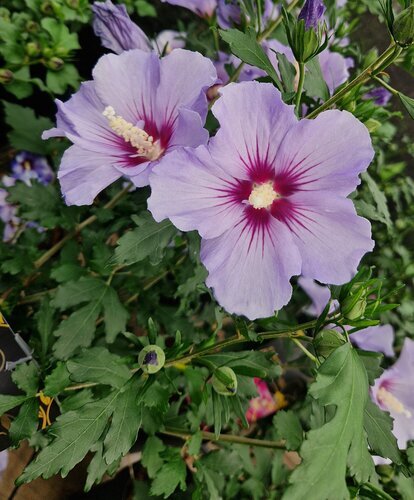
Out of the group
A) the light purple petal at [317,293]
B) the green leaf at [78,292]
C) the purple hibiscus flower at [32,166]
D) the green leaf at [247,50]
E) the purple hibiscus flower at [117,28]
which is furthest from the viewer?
the purple hibiscus flower at [32,166]

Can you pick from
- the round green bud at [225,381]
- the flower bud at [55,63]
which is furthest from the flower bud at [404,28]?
the flower bud at [55,63]

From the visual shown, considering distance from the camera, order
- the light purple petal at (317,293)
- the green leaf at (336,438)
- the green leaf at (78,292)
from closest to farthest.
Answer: the green leaf at (336,438)
the green leaf at (78,292)
the light purple petal at (317,293)

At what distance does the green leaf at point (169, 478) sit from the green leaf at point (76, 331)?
24 cm

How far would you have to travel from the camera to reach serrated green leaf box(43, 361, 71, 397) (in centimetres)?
67

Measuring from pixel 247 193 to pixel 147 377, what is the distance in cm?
31

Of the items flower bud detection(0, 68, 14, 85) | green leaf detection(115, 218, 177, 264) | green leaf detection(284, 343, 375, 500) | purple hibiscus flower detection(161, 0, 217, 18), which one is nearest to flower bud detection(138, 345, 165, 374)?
green leaf detection(115, 218, 177, 264)

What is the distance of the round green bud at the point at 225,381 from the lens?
25.4 inches

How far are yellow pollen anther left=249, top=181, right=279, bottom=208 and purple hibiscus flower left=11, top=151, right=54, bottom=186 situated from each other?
85cm

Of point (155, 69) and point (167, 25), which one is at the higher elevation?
point (155, 69)

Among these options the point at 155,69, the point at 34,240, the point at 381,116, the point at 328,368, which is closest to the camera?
the point at 328,368

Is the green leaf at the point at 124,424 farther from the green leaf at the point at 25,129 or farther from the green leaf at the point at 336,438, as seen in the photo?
the green leaf at the point at 25,129

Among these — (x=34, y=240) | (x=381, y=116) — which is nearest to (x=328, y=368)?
(x=381, y=116)

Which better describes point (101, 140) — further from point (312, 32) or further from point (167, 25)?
point (167, 25)

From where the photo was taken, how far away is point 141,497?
0.83 meters
